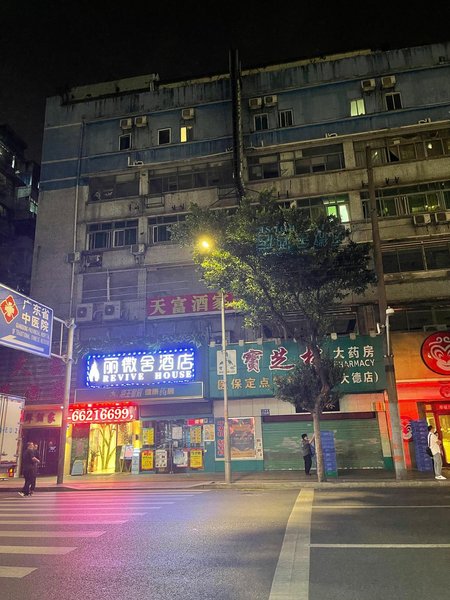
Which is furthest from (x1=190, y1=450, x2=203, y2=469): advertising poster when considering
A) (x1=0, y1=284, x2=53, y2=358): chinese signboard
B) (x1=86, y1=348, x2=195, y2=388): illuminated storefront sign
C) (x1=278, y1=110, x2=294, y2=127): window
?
(x1=278, y1=110, x2=294, y2=127): window

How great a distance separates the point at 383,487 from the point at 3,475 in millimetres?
A: 17860

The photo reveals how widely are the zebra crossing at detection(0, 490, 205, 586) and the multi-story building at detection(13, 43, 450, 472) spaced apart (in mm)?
8422

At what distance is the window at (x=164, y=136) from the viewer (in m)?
29.4

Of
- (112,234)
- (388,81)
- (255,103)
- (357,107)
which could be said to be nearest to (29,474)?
(112,234)

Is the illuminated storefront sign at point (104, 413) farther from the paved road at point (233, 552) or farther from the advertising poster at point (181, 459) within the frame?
the paved road at point (233, 552)

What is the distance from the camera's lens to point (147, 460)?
22.3 meters

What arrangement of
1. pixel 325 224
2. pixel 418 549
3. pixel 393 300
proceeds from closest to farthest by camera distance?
1. pixel 418 549
2. pixel 325 224
3. pixel 393 300

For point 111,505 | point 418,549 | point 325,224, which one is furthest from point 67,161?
point 418,549

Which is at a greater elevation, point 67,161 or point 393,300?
point 67,161

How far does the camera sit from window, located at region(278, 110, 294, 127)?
28047mm

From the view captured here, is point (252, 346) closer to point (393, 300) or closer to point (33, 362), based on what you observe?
point (393, 300)

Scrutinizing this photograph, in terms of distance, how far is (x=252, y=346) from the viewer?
71.1 ft

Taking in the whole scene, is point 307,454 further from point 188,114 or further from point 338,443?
point 188,114

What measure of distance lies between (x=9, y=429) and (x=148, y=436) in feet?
25.6
